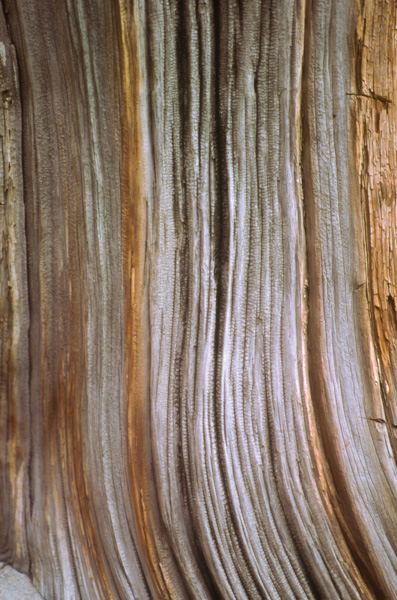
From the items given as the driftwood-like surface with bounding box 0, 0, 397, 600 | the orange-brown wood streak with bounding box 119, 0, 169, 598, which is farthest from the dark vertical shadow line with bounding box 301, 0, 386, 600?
the orange-brown wood streak with bounding box 119, 0, 169, 598

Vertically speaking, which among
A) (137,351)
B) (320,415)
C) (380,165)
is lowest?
(320,415)

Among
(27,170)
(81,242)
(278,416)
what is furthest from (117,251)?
(278,416)

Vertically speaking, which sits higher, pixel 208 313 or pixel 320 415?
pixel 208 313

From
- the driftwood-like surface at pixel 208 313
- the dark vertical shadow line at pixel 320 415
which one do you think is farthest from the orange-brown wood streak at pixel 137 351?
the dark vertical shadow line at pixel 320 415

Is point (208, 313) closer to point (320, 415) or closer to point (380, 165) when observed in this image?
point (320, 415)

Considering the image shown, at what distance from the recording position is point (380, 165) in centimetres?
60

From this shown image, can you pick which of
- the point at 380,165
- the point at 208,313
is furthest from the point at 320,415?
the point at 380,165

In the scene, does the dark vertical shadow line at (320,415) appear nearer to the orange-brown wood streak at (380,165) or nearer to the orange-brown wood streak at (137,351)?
the orange-brown wood streak at (380,165)

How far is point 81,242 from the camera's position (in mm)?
590

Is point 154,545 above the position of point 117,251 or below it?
below

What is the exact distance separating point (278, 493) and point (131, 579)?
23cm

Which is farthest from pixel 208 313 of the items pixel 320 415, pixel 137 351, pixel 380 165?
pixel 380 165

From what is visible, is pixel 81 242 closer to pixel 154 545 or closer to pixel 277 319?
pixel 277 319

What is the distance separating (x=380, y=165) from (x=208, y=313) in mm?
313
